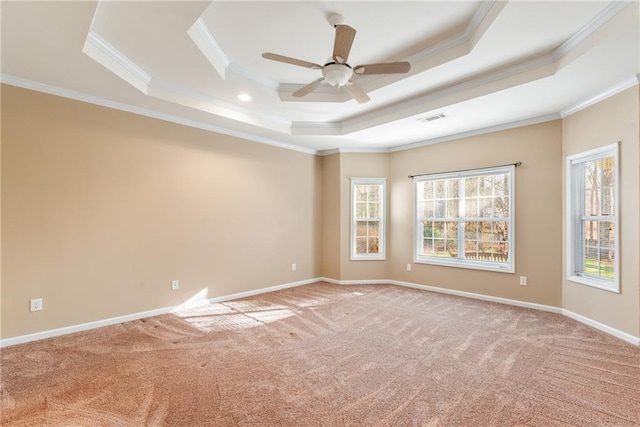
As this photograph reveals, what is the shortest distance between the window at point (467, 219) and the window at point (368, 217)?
2.34 ft

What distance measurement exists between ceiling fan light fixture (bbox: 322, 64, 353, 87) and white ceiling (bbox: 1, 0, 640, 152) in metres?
0.48

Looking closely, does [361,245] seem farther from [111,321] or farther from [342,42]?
[342,42]

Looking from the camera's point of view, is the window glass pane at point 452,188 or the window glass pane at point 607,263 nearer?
the window glass pane at point 607,263

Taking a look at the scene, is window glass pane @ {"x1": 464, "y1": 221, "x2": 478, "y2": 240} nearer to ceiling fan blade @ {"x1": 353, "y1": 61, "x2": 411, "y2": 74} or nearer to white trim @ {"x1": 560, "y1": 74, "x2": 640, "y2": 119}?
white trim @ {"x1": 560, "y1": 74, "x2": 640, "y2": 119}

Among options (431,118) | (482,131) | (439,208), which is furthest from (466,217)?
(431,118)

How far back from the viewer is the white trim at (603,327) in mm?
3143

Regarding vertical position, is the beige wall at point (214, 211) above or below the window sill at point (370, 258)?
above

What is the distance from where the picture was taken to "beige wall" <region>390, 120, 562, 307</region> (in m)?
4.22

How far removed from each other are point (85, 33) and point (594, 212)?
5665 mm

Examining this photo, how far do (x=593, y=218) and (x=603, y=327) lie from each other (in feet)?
→ 4.26

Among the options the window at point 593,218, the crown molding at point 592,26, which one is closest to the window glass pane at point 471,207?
the window at point 593,218

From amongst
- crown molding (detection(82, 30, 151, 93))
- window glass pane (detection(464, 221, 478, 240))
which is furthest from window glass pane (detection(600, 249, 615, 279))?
crown molding (detection(82, 30, 151, 93))

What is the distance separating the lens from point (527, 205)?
14.6ft

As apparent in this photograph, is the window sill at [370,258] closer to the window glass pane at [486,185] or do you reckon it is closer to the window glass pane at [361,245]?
the window glass pane at [361,245]
